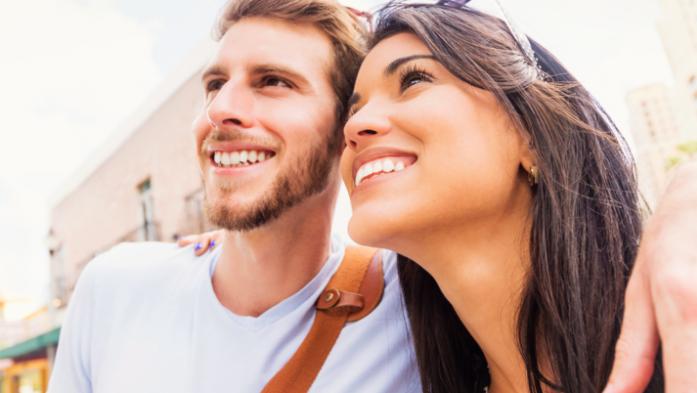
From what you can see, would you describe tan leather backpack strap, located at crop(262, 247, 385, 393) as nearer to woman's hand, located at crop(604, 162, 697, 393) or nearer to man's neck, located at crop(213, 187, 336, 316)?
man's neck, located at crop(213, 187, 336, 316)

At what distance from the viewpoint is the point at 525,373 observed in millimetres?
1786

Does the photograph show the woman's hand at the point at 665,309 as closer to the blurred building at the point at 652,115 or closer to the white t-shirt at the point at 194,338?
the white t-shirt at the point at 194,338

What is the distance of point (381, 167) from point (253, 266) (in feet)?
2.77

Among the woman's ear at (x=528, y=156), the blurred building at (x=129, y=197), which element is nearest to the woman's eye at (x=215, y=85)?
the woman's ear at (x=528, y=156)

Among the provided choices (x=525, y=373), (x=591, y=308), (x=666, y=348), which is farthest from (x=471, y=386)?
(x=666, y=348)

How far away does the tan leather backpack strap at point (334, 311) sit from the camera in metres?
1.90

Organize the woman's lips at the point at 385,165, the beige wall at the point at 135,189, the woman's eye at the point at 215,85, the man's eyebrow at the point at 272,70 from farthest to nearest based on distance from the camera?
the beige wall at the point at 135,189, the woman's eye at the point at 215,85, the man's eyebrow at the point at 272,70, the woman's lips at the point at 385,165

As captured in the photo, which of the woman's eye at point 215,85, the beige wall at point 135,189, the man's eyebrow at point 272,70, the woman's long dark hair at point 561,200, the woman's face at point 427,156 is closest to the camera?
the woman's long dark hair at point 561,200

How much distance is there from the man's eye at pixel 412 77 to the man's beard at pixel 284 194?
2.07 ft

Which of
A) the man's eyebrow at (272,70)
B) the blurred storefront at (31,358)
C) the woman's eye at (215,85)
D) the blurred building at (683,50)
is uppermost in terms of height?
the blurred building at (683,50)

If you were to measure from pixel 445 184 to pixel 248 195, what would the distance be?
0.94 m

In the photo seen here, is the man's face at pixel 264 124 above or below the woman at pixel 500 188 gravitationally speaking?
above

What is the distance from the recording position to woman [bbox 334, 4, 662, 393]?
1.63 meters

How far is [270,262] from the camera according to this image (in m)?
2.30
